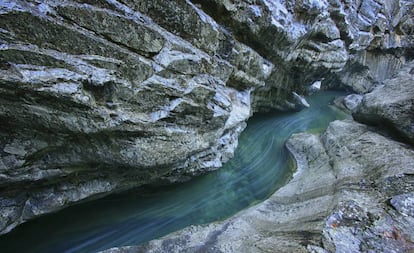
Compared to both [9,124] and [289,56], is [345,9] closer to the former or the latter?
[289,56]

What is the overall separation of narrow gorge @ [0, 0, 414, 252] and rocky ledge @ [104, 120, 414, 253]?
0.03m

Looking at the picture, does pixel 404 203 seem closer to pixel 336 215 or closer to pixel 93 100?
pixel 336 215

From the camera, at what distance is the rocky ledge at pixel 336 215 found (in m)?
4.87

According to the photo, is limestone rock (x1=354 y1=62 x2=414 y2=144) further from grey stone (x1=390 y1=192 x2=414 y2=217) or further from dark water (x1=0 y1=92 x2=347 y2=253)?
dark water (x1=0 y1=92 x2=347 y2=253)

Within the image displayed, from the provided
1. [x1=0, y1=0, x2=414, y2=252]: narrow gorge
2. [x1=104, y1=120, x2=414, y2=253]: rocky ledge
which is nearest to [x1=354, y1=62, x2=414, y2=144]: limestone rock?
[x1=0, y1=0, x2=414, y2=252]: narrow gorge

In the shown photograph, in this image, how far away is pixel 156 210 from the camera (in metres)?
8.08

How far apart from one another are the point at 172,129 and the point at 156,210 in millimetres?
3083

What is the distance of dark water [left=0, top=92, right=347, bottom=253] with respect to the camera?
6.88 metres

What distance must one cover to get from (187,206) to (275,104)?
9302 millimetres

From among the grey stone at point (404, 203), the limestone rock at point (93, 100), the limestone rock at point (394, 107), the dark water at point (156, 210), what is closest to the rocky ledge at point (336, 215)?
the grey stone at point (404, 203)

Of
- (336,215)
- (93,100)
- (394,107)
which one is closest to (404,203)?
(336,215)

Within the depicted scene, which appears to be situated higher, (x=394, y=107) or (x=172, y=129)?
(x=172, y=129)

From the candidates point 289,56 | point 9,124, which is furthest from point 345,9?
point 9,124

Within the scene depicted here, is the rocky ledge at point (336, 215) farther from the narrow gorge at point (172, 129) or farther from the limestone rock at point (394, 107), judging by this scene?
the limestone rock at point (394, 107)
